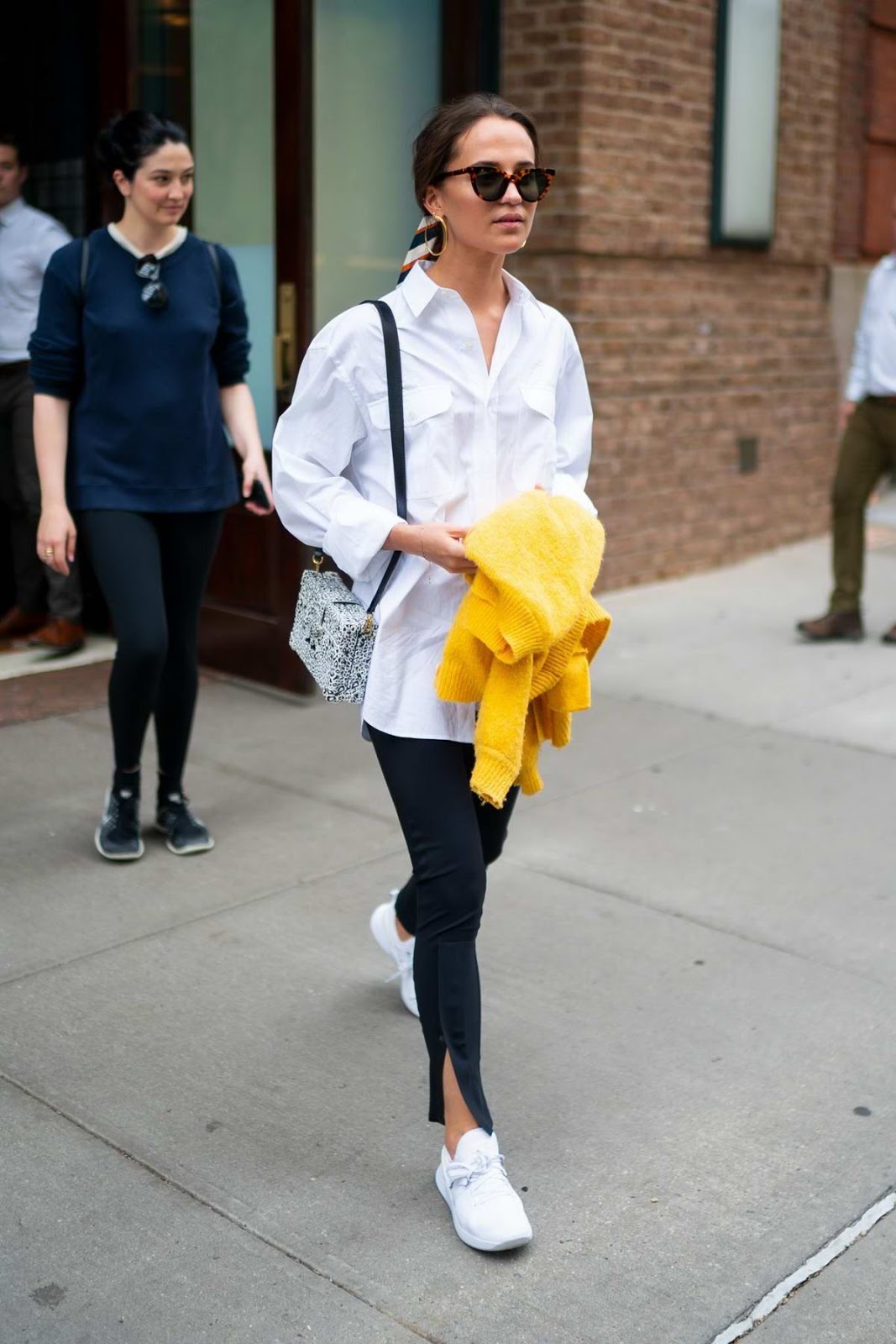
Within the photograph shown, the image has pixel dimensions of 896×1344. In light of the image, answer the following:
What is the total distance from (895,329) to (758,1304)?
5563 mm

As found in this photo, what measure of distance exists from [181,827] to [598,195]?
14.4 feet

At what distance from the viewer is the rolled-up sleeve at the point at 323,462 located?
114 inches

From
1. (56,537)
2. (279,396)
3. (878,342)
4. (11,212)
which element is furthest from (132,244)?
(878,342)

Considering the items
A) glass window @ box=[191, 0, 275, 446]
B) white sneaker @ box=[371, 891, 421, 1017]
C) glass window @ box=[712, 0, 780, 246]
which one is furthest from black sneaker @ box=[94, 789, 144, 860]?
glass window @ box=[712, 0, 780, 246]

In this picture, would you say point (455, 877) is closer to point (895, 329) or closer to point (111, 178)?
point (111, 178)

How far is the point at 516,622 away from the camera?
8.92ft

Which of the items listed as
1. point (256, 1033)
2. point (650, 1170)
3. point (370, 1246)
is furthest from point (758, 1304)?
point (256, 1033)

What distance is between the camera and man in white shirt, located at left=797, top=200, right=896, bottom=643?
24.7ft

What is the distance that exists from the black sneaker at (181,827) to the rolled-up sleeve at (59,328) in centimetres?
126

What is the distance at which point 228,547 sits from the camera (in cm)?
665

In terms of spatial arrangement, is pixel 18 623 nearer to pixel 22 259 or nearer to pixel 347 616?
pixel 22 259

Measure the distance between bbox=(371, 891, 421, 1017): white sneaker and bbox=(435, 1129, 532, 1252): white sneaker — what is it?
0.78m

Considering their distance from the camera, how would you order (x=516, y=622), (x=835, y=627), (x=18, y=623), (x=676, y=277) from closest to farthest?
(x=516, y=622) → (x=18, y=623) → (x=835, y=627) → (x=676, y=277)

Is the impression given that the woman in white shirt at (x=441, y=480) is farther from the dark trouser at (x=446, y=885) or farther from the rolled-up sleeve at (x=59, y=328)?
the rolled-up sleeve at (x=59, y=328)
